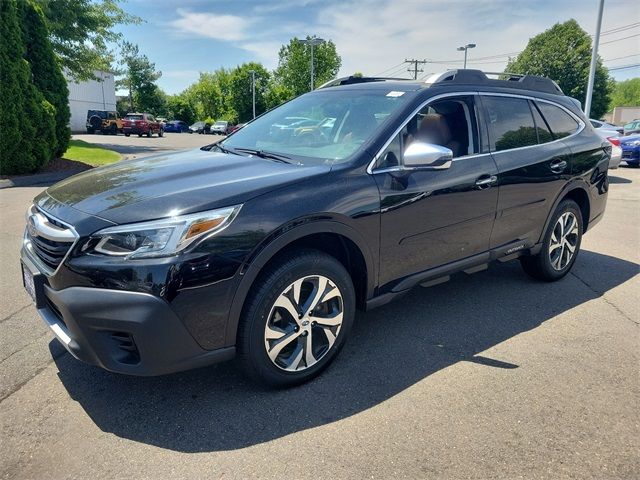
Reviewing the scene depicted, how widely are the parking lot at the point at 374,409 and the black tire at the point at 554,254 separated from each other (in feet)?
2.28

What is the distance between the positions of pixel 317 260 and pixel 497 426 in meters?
1.32

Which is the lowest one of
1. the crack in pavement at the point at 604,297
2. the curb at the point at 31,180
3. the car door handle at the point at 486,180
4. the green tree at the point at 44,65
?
the crack in pavement at the point at 604,297

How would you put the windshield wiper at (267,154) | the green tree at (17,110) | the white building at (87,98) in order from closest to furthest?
the windshield wiper at (267,154) → the green tree at (17,110) → the white building at (87,98)

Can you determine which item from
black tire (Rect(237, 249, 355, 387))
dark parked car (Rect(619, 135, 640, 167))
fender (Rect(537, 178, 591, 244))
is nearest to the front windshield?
black tire (Rect(237, 249, 355, 387))

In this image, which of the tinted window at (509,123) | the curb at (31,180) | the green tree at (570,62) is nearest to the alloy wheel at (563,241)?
the tinted window at (509,123)

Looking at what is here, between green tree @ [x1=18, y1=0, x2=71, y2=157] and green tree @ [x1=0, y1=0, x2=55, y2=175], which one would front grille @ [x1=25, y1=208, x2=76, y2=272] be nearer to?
green tree @ [x1=0, y1=0, x2=55, y2=175]

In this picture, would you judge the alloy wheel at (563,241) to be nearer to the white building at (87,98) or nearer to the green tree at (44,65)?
the green tree at (44,65)

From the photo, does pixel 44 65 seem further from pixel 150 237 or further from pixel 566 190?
pixel 566 190

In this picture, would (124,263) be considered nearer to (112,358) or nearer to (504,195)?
(112,358)

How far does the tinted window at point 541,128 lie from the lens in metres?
4.38

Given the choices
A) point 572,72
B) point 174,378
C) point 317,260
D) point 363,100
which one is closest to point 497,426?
point 317,260

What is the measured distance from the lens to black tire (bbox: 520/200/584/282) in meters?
4.55

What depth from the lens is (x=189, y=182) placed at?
9.16 feet

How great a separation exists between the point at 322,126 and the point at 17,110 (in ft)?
34.2
